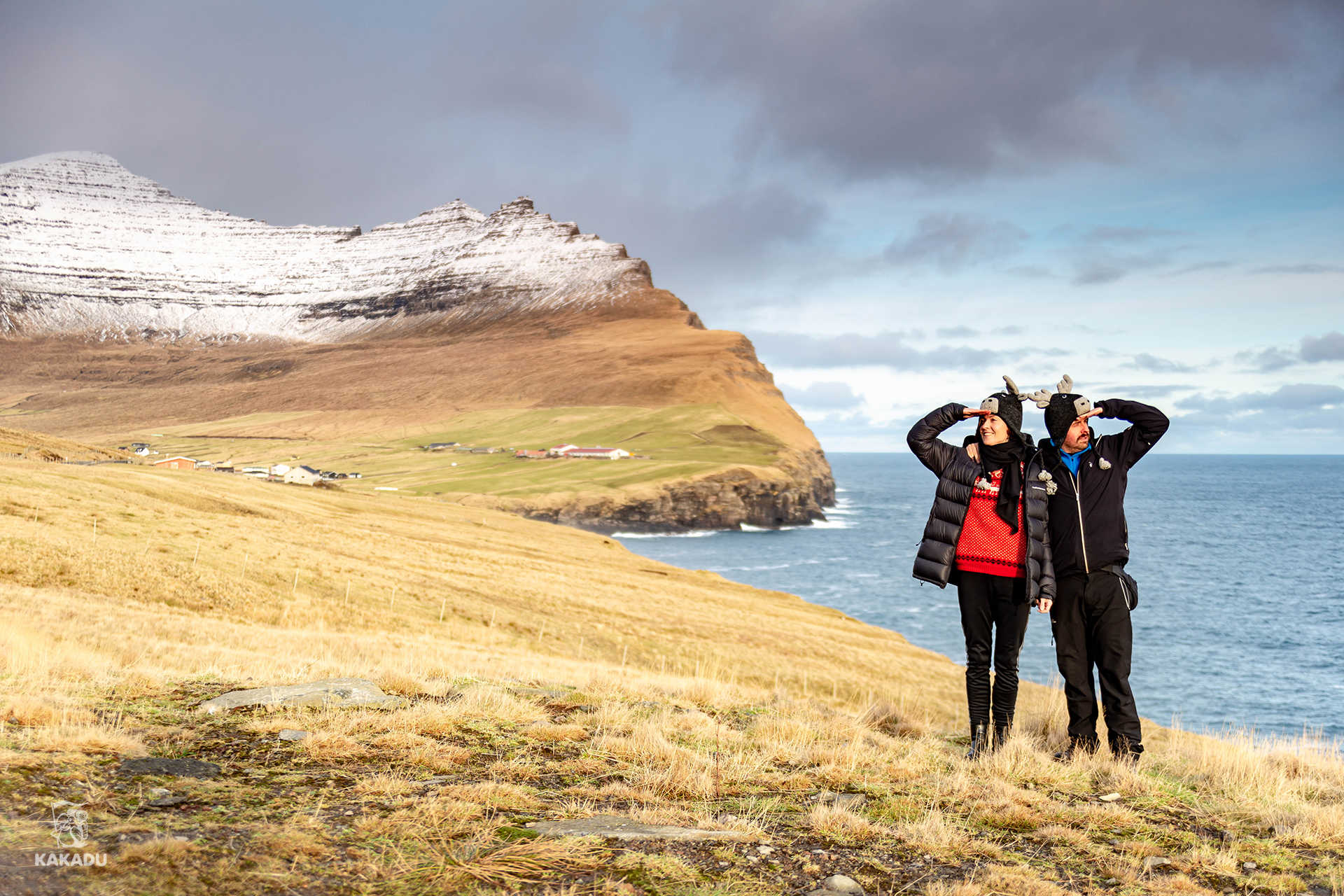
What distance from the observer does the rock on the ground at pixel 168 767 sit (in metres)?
5.73

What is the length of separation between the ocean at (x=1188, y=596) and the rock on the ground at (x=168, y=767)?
12.7m

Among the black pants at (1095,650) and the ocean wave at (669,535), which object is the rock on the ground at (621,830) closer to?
the black pants at (1095,650)

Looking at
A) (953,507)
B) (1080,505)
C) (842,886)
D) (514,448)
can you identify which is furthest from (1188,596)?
(514,448)

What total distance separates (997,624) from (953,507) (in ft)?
4.11

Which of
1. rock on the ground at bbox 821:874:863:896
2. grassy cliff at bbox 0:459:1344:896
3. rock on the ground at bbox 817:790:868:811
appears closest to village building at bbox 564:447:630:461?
grassy cliff at bbox 0:459:1344:896

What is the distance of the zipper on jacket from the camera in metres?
7.86

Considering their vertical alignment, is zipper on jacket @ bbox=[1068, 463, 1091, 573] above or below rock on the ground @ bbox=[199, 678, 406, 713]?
above

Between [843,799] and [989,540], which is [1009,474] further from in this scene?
[843,799]

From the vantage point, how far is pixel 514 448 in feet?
551

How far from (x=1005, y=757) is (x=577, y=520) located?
4317 inches

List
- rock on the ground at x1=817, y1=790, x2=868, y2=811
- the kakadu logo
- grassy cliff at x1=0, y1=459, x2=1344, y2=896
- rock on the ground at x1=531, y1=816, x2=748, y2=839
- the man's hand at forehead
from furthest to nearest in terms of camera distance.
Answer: the man's hand at forehead, rock on the ground at x1=817, y1=790, x2=868, y2=811, rock on the ground at x1=531, y1=816, x2=748, y2=839, grassy cliff at x1=0, y1=459, x2=1344, y2=896, the kakadu logo

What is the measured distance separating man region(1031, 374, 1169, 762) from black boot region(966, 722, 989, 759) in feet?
2.27

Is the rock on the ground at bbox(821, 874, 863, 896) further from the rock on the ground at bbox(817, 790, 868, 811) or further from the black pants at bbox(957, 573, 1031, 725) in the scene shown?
the black pants at bbox(957, 573, 1031, 725)

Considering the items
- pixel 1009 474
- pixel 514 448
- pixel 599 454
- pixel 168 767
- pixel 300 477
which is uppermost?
pixel 514 448
